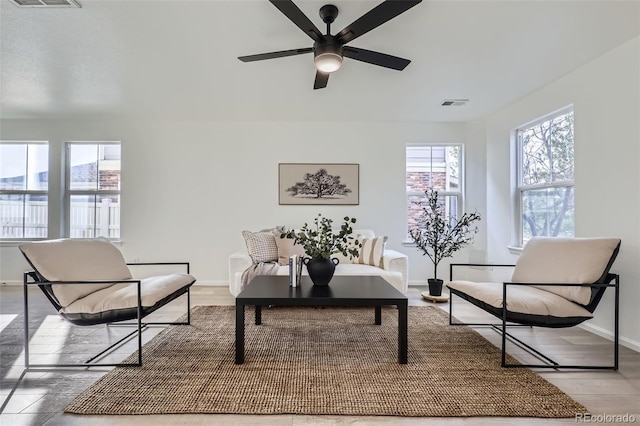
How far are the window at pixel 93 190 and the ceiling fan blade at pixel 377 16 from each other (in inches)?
172

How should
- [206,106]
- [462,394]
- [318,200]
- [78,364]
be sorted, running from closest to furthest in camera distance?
[462,394] < [78,364] < [206,106] < [318,200]

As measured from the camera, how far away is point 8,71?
313 cm

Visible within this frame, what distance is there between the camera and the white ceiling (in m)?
2.21

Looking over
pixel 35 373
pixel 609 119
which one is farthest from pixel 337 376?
pixel 609 119

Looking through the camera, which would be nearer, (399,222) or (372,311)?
(372,311)

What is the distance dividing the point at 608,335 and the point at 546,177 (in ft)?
5.57

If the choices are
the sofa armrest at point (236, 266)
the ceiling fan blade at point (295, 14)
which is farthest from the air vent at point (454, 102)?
the sofa armrest at point (236, 266)

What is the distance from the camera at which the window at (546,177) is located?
3320 mm

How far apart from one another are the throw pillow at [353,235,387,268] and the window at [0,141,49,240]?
15.5ft

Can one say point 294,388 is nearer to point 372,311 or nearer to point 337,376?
point 337,376

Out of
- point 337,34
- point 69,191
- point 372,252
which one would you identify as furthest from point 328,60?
point 69,191

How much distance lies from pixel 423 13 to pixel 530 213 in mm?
2834

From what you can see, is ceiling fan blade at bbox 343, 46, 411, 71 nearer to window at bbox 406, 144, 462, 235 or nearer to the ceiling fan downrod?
the ceiling fan downrod

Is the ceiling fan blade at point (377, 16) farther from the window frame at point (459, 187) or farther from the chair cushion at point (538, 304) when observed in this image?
the window frame at point (459, 187)
